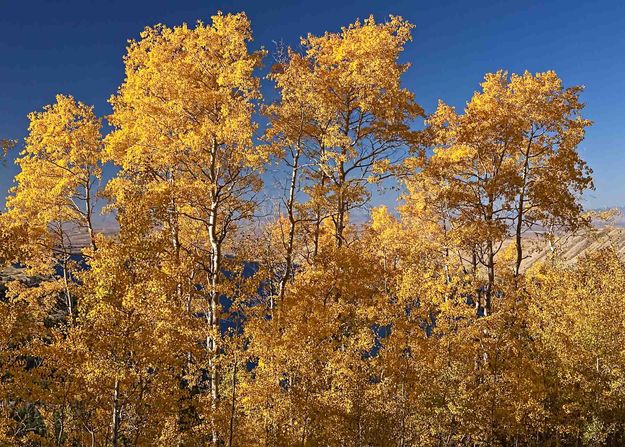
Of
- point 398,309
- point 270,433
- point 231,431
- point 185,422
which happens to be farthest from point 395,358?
point 185,422

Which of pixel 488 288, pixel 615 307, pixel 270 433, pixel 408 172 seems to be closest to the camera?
pixel 270 433

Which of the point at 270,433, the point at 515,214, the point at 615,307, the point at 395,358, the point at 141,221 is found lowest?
the point at 270,433

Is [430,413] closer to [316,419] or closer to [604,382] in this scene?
[316,419]

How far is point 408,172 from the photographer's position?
1833cm

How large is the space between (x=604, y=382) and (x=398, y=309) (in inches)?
458

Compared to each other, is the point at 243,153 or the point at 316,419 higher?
the point at 243,153

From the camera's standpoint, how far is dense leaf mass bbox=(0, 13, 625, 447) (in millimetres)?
13328

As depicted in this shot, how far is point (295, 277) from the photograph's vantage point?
62.3 feet

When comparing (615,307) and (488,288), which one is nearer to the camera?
(488,288)

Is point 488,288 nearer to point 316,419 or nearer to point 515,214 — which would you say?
point 515,214

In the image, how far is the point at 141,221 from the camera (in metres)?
12.9

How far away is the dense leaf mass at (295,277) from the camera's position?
1333 centimetres

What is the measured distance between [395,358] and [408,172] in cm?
744

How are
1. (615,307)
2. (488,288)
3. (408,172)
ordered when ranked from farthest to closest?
(615,307) → (488,288) → (408,172)
